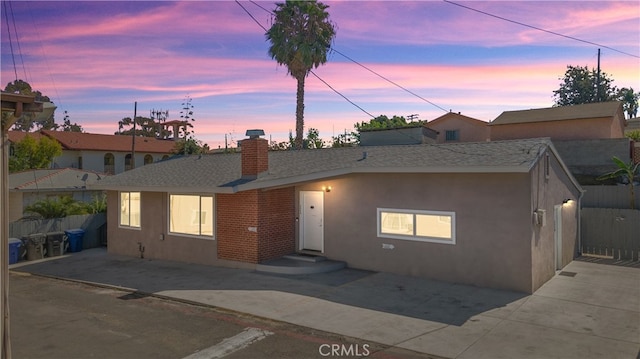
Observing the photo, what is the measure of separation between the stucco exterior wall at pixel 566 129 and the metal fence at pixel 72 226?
29.3 metres

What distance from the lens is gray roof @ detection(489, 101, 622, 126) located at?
100.0 ft

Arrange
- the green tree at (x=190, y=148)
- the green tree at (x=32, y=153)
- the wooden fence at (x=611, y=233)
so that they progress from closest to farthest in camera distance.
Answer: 1. the wooden fence at (x=611, y=233)
2. the green tree at (x=32, y=153)
3. the green tree at (x=190, y=148)

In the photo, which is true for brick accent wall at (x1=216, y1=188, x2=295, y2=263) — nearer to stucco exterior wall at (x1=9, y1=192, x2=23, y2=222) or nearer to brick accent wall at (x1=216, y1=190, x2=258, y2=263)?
brick accent wall at (x1=216, y1=190, x2=258, y2=263)

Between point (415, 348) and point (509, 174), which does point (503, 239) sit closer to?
point (509, 174)

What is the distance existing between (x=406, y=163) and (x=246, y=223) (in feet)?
18.1

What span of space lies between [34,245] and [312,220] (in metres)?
11.2

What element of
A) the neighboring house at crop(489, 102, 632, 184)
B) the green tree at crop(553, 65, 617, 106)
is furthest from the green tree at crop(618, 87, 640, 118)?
the neighboring house at crop(489, 102, 632, 184)

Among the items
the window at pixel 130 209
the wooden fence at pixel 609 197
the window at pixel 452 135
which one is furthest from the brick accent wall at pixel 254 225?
the window at pixel 452 135

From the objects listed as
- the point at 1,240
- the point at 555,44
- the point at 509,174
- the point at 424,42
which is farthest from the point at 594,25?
the point at 1,240

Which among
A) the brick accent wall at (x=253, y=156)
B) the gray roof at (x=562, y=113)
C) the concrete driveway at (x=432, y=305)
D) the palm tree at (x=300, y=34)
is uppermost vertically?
the palm tree at (x=300, y=34)

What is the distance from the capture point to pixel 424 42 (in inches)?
699

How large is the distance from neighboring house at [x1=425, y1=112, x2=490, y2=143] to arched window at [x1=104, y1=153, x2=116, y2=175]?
1378 inches

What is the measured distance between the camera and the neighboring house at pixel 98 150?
44.5 m

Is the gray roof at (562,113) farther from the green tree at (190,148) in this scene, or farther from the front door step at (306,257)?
the green tree at (190,148)
